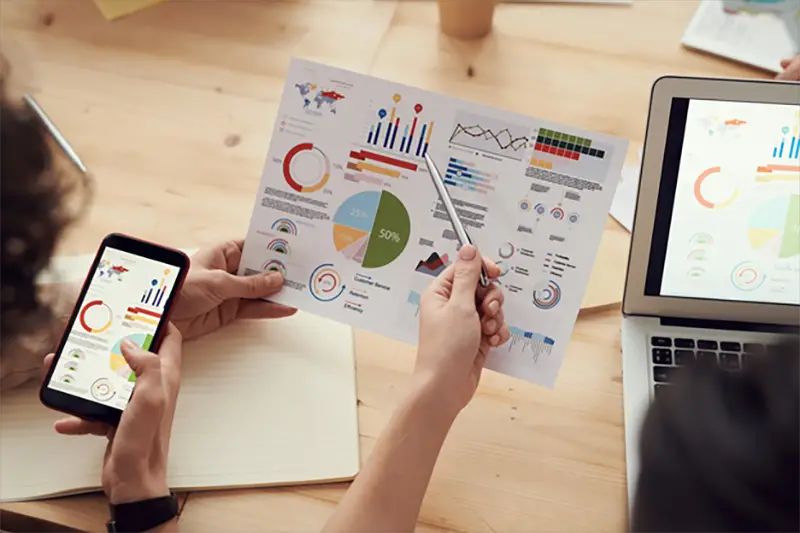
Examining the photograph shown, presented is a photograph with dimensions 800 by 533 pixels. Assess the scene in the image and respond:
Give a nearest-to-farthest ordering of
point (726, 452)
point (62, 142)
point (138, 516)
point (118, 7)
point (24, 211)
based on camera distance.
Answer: point (726, 452) < point (24, 211) < point (138, 516) < point (62, 142) < point (118, 7)

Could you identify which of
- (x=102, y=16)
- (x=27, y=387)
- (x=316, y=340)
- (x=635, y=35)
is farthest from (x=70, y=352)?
(x=635, y=35)

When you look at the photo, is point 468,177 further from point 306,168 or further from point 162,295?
point 162,295

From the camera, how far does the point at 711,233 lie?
2.12 ft

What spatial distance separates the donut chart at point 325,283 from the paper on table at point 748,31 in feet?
1.77

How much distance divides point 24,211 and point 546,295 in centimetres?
44

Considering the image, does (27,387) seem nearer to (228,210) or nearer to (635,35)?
(228,210)

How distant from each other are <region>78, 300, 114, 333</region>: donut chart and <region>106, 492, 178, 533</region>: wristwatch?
163mm

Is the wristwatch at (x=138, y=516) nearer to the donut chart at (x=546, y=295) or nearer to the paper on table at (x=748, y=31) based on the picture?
the donut chart at (x=546, y=295)

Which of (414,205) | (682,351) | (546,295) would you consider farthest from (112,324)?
(682,351)

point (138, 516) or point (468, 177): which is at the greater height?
point (468, 177)

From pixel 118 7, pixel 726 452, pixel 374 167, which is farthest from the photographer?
pixel 118 7

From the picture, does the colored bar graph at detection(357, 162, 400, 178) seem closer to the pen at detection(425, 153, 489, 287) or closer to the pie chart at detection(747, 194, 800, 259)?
the pen at detection(425, 153, 489, 287)

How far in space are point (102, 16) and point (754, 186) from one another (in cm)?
85

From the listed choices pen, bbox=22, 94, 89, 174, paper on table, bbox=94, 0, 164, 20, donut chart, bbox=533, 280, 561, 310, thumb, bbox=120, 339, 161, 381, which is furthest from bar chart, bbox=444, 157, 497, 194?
paper on table, bbox=94, 0, 164, 20
